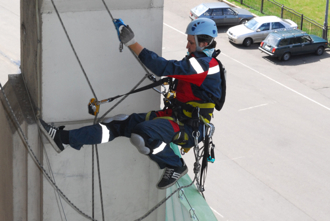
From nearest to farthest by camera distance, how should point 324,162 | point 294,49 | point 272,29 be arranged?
point 324,162, point 294,49, point 272,29

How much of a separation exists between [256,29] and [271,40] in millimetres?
1529

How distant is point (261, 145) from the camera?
13.3 m

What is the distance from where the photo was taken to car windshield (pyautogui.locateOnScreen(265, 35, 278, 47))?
18.9 meters

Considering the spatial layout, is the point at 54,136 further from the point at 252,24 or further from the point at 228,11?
the point at 228,11

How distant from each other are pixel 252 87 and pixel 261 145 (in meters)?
4.00

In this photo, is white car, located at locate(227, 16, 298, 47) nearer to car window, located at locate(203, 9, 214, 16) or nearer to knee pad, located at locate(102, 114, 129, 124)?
car window, located at locate(203, 9, 214, 16)

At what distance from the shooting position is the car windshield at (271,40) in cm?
1887

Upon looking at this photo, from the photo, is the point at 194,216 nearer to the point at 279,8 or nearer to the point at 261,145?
the point at 261,145

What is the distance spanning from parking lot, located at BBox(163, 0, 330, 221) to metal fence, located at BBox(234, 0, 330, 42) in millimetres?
1976

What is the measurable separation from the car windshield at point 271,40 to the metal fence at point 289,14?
12.3 feet

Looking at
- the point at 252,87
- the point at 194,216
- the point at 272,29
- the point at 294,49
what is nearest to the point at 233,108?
the point at 252,87

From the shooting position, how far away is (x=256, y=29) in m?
20.4

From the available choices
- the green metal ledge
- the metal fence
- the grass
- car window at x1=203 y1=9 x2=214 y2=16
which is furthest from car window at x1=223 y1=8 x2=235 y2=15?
the green metal ledge

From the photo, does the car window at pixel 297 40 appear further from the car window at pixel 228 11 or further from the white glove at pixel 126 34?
the white glove at pixel 126 34
